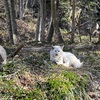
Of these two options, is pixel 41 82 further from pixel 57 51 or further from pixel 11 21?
pixel 11 21

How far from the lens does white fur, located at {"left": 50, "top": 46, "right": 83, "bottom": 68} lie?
7914 mm

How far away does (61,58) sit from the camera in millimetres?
→ 8031

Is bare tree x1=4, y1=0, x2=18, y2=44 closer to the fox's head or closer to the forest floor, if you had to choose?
the fox's head

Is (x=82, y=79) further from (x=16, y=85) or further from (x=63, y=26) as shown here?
(x=63, y=26)

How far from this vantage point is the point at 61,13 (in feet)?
75.7

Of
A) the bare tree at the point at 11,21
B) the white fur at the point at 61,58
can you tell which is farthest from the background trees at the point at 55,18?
the white fur at the point at 61,58

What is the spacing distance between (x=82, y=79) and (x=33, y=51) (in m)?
3.41

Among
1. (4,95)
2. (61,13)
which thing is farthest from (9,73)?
(61,13)

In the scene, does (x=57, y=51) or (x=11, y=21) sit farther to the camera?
(x=11, y=21)

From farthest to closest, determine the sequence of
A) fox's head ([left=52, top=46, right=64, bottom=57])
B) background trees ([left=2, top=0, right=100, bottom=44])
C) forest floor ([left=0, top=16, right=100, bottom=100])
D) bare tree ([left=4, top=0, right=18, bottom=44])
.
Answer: background trees ([left=2, top=0, right=100, bottom=44]) → bare tree ([left=4, top=0, right=18, bottom=44]) → fox's head ([left=52, top=46, right=64, bottom=57]) → forest floor ([left=0, top=16, right=100, bottom=100])

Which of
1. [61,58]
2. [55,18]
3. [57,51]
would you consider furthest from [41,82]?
[55,18]

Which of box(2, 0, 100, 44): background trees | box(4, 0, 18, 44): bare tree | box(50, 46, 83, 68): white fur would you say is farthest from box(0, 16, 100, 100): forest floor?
box(2, 0, 100, 44): background trees

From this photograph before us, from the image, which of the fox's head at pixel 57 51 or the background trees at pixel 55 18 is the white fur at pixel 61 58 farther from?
the background trees at pixel 55 18

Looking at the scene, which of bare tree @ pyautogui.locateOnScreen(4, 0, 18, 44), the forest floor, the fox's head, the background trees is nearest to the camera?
the forest floor
